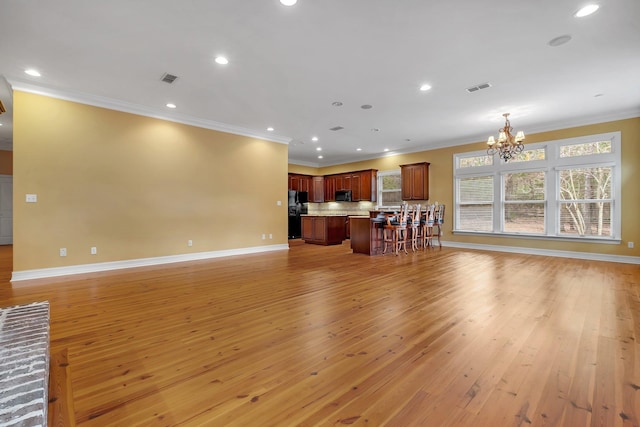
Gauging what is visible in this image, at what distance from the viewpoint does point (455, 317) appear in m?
2.67

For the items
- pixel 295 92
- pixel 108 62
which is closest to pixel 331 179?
pixel 295 92

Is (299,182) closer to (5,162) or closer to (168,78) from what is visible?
(168,78)

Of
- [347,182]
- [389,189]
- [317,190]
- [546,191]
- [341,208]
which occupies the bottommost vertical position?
[341,208]

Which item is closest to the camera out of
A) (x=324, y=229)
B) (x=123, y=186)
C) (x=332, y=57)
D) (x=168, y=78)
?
(x=332, y=57)

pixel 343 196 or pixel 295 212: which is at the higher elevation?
pixel 343 196

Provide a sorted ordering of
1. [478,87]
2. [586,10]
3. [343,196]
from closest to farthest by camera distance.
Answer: [586,10], [478,87], [343,196]

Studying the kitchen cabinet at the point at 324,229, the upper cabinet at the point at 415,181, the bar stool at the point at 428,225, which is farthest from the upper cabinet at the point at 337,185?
the bar stool at the point at 428,225

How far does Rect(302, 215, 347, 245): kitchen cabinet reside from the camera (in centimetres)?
848

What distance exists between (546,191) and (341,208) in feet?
21.3

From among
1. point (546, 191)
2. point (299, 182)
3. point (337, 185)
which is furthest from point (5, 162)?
point (546, 191)

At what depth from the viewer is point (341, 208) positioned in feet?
36.7

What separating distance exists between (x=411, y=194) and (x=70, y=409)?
855 cm

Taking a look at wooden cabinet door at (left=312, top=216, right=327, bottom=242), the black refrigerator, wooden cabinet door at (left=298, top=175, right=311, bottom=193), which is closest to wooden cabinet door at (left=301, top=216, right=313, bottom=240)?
wooden cabinet door at (left=312, top=216, right=327, bottom=242)

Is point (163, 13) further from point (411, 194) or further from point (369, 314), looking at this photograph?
point (411, 194)
